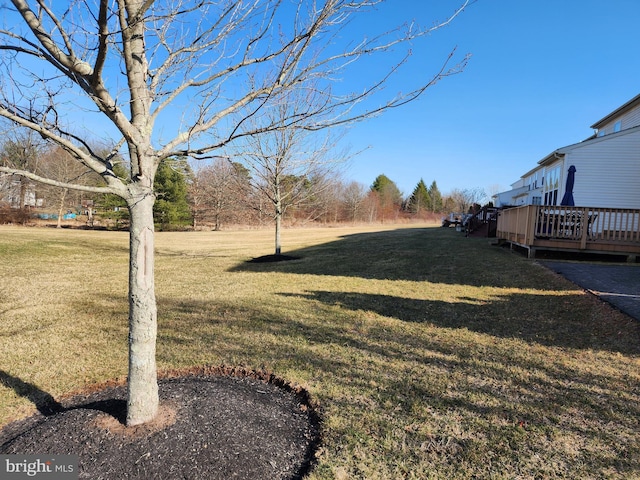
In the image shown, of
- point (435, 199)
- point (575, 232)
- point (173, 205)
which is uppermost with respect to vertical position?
point (435, 199)

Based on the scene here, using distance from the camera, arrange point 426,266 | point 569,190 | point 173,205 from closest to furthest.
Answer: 1. point 426,266
2. point 569,190
3. point 173,205

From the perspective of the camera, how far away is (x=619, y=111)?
658 inches

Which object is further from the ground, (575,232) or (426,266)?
(575,232)


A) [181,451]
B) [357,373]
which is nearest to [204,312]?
[357,373]

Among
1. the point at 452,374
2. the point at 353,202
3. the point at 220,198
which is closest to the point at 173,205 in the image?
the point at 220,198

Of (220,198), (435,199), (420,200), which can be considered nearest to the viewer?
(220,198)

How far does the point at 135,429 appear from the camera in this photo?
7.65ft

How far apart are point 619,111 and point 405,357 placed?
755 inches

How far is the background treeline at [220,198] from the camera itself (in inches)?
146

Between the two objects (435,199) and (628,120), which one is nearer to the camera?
(628,120)

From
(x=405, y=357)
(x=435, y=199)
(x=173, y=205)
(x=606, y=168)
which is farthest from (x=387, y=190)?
(x=405, y=357)

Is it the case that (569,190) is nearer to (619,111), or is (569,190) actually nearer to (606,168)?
(606,168)

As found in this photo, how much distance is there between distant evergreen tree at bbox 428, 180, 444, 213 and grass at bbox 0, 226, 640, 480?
67.4 m

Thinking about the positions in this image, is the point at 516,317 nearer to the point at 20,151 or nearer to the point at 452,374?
the point at 452,374
